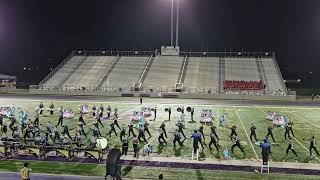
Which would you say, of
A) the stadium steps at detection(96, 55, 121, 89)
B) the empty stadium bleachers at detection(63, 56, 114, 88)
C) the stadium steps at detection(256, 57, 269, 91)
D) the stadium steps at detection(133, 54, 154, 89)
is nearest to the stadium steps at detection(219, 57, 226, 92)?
the stadium steps at detection(256, 57, 269, 91)

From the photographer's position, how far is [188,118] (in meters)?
35.9

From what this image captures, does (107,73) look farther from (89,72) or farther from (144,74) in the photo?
(144,74)

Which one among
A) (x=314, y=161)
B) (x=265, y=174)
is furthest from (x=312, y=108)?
(x=265, y=174)

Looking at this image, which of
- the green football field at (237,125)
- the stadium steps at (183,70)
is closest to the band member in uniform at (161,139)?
the green football field at (237,125)

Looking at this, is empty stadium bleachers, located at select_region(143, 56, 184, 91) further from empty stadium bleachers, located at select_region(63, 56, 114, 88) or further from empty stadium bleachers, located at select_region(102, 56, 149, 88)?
empty stadium bleachers, located at select_region(63, 56, 114, 88)

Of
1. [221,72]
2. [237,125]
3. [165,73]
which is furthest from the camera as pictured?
[165,73]

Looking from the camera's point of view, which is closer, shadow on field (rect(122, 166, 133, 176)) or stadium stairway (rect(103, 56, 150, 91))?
shadow on field (rect(122, 166, 133, 176))

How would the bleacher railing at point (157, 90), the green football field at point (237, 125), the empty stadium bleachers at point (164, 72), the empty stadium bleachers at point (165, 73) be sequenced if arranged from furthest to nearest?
the empty stadium bleachers at point (164, 72) → the empty stadium bleachers at point (165, 73) → the bleacher railing at point (157, 90) → the green football field at point (237, 125)

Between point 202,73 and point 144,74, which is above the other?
point 202,73

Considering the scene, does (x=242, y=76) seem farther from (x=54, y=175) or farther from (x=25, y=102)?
(x=54, y=175)

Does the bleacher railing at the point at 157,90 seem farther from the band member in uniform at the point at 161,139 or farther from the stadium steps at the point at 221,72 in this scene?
the band member in uniform at the point at 161,139

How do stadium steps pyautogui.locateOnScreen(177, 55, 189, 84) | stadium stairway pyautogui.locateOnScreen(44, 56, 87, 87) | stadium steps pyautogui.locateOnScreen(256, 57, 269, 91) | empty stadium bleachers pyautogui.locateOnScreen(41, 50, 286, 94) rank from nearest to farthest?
stadium steps pyautogui.locateOnScreen(256, 57, 269, 91) → empty stadium bleachers pyautogui.locateOnScreen(41, 50, 286, 94) → stadium steps pyautogui.locateOnScreen(177, 55, 189, 84) → stadium stairway pyautogui.locateOnScreen(44, 56, 87, 87)

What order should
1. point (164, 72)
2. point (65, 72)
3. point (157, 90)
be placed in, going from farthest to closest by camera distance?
point (65, 72) → point (164, 72) → point (157, 90)

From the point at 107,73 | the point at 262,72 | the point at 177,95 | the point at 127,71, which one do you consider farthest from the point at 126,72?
the point at 262,72
